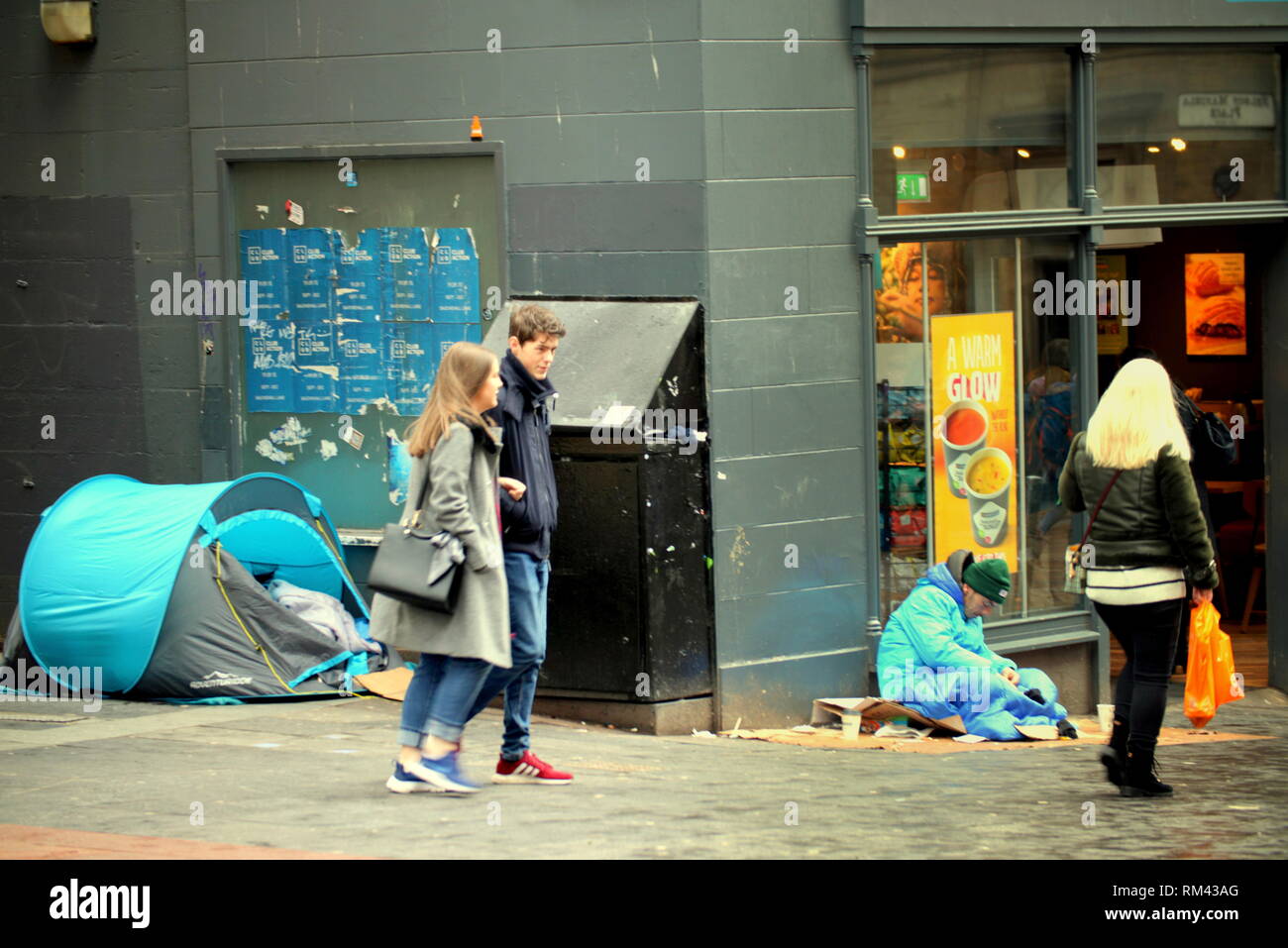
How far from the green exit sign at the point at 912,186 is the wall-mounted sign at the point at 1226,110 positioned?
1.72 metres

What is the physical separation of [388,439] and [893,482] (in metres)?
2.80

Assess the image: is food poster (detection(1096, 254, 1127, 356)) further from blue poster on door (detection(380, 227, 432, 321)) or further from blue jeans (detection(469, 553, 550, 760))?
blue jeans (detection(469, 553, 550, 760))

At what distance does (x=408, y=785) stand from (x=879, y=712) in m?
3.19

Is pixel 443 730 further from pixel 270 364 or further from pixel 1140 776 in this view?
pixel 270 364

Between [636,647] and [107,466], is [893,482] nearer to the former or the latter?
[636,647]

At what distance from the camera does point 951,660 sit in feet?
27.5

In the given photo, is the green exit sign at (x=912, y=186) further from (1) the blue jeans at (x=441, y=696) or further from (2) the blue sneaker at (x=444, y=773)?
(2) the blue sneaker at (x=444, y=773)

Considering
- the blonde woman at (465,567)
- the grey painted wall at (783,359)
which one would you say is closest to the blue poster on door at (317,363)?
the grey painted wall at (783,359)

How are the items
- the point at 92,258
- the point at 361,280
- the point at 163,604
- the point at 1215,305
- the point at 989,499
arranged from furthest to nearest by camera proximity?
the point at 1215,305 → the point at 92,258 → the point at 989,499 → the point at 361,280 → the point at 163,604

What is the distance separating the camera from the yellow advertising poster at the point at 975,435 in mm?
9094

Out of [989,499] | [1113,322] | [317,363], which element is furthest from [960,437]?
[1113,322]

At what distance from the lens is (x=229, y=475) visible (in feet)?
30.5

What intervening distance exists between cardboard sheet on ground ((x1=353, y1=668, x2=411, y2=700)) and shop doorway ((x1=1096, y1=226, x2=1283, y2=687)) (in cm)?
673

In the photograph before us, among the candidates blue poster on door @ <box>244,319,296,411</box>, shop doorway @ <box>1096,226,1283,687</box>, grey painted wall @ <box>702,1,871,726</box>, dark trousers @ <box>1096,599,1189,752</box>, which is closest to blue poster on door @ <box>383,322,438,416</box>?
blue poster on door @ <box>244,319,296,411</box>
